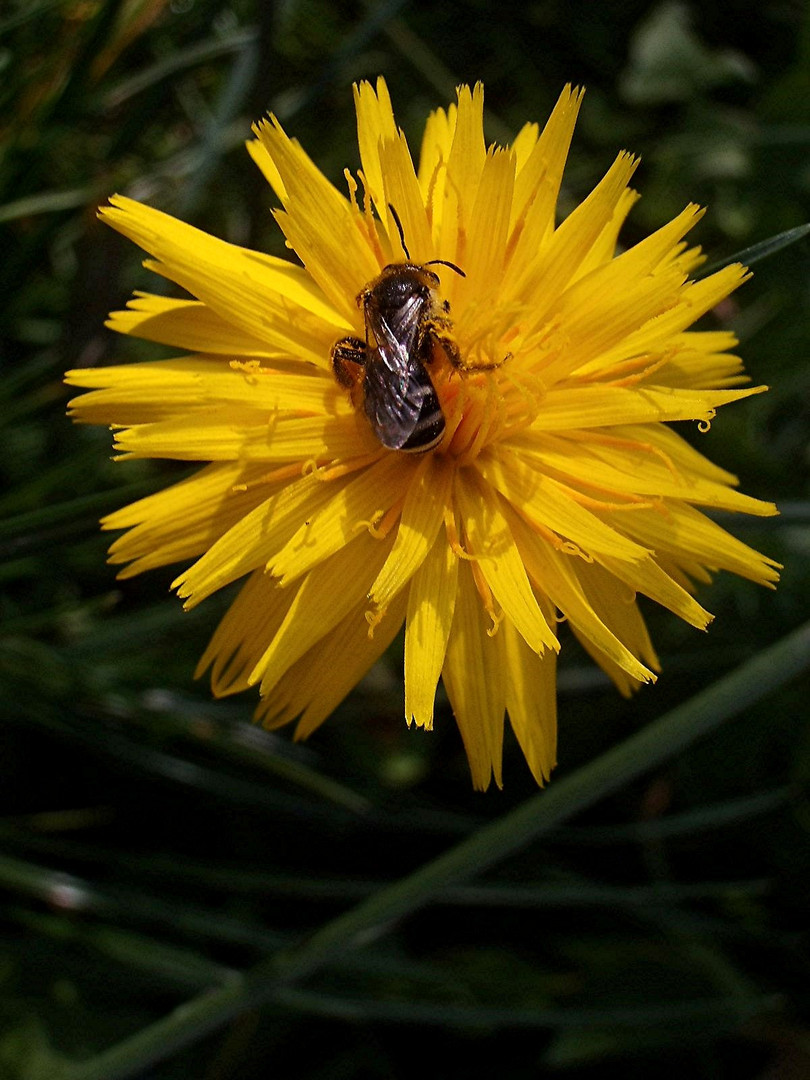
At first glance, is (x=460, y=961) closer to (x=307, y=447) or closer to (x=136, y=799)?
(x=136, y=799)

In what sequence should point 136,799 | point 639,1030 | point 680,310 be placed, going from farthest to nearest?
point 136,799 → point 639,1030 → point 680,310

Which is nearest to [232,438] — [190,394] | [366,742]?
[190,394]

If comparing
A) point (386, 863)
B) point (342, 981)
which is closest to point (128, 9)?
point (386, 863)

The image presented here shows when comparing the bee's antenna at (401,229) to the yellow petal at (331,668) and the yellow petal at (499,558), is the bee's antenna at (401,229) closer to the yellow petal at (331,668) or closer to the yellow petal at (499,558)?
the yellow petal at (499,558)

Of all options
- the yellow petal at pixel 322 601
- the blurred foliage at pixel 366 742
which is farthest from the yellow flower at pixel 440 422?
the blurred foliage at pixel 366 742

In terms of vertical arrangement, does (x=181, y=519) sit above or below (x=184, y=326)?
below

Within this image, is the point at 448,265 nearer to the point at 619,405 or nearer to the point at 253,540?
the point at 619,405
